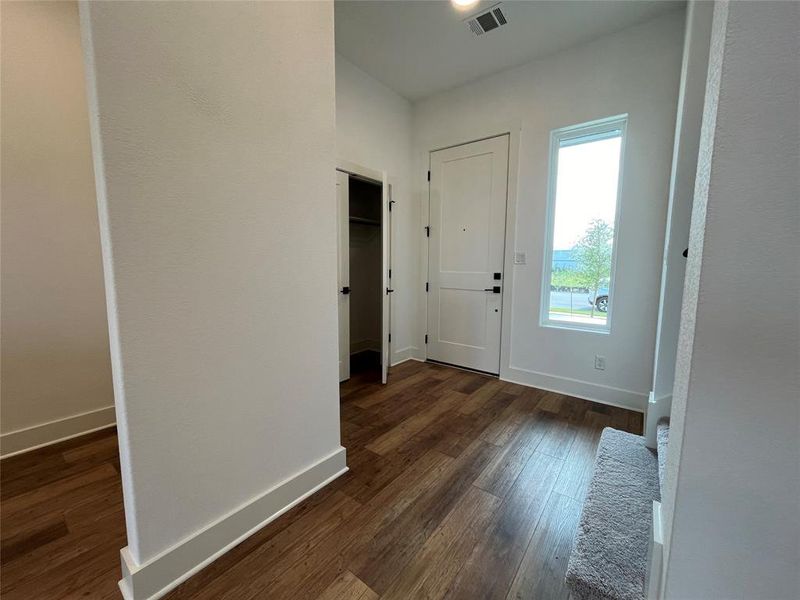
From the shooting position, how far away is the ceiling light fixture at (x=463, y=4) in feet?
7.01

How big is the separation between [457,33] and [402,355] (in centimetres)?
317

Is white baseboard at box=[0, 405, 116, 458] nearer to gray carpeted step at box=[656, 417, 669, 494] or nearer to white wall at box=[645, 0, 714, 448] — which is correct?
gray carpeted step at box=[656, 417, 669, 494]

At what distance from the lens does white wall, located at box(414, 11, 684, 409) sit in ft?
7.73

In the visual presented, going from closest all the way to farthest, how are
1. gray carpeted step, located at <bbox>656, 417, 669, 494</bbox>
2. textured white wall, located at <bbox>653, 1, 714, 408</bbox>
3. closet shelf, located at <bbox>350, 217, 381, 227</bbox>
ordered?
1. gray carpeted step, located at <bbox>656, 417, 669, 494</bbox>
2. textured white wall, located at <bbox>653, 1, 714, 408</bbox>
3. closet shelf, located at <bbox>350, 217, 381, 227</bbox>

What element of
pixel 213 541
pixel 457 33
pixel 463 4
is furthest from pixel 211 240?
pixel 457 33

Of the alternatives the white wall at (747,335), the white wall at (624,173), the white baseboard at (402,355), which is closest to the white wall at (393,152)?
the white baseboard at (402,355)

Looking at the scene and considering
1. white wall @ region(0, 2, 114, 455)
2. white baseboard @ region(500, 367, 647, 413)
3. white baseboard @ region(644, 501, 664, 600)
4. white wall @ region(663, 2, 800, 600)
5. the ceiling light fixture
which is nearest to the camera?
white wall @ region(663, 2, 800, 600)

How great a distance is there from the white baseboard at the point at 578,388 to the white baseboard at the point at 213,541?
213 cm

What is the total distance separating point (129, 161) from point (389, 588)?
1743mm

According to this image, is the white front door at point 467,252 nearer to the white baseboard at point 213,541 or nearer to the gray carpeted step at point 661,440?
the gray carpeted step at point 661,440

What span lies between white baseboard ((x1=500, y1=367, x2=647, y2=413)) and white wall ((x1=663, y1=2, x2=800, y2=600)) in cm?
231

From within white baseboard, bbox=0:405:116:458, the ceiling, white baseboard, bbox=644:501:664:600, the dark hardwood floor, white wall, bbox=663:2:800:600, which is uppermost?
the ceiling

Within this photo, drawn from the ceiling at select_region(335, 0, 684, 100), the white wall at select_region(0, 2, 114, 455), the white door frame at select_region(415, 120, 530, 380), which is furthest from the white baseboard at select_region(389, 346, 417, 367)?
the ceiling at select_region(335, 0, 684, 100)

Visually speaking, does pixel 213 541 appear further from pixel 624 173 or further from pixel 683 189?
Result: pixel 624 173
